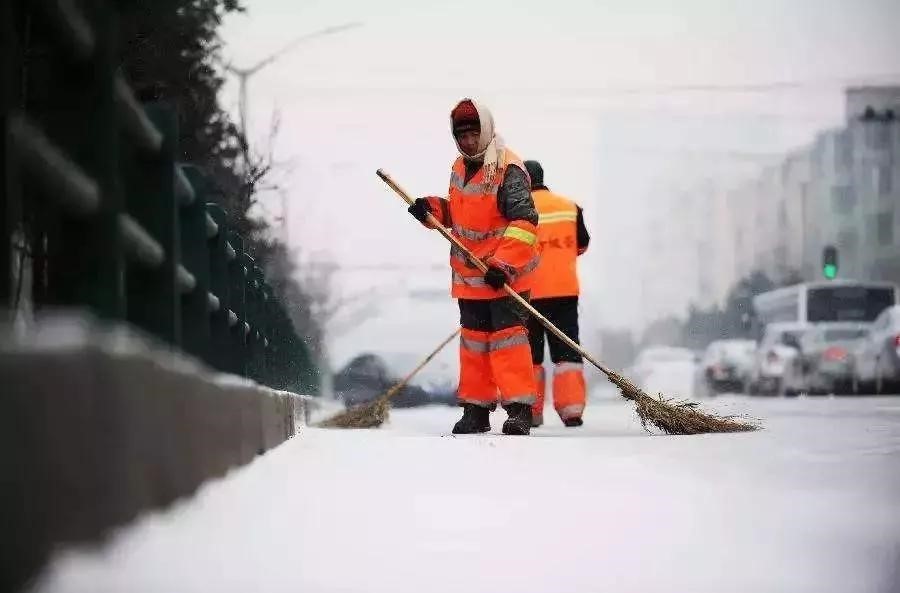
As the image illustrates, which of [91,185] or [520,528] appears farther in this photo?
[520,528]

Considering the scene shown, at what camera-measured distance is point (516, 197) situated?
365 inches

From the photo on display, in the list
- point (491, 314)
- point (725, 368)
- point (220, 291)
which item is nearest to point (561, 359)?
point (491, 314)

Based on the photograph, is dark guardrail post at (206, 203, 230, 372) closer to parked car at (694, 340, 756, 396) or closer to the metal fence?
the metal fence

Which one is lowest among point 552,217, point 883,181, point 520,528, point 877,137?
point 520,528

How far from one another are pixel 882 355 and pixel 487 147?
16206 mm

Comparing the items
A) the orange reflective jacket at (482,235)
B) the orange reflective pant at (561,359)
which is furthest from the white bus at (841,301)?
the orange reflective jacket at (482,235)

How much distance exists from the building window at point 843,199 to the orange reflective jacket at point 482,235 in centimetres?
8589

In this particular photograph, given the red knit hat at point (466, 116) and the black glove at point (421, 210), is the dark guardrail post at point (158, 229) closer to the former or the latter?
the red knit hat at point (466, 116)

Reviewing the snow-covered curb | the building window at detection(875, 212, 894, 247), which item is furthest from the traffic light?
the building window at detection(875, 212, 894, 247)

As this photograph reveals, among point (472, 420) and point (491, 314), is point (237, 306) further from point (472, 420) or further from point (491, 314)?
point (472, 420)

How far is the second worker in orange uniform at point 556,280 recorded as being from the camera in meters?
11.6

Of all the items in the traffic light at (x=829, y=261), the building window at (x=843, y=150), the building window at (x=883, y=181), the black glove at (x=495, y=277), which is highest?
the building window at (x=843, y=150)

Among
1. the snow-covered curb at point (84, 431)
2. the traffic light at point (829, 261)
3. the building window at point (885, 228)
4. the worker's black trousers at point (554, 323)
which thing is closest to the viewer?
the snow-covered curb at point (84, 431)

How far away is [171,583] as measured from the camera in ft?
9.85
